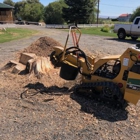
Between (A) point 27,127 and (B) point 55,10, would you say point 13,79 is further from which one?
(B) point 55,10

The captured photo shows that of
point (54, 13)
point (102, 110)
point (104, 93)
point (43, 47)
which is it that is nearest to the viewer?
point (102, 110)

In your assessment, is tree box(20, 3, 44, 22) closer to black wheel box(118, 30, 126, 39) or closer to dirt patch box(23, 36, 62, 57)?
black wheel box(118, 30, 126, 39)

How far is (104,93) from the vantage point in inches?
205

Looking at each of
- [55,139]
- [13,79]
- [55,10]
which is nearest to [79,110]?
[55,139]

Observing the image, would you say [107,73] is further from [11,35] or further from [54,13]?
[54,13]

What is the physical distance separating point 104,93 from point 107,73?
0.52 meters

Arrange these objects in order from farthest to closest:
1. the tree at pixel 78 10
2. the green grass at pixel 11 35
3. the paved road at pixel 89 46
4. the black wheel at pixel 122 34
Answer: the tree at pixel 78 10 → the black wheel at pixel 122 34 → the green grass at pixel 11 35 → the paved road at pixel 89 46

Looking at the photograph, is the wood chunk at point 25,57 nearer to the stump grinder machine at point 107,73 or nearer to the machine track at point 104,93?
the stump grinder machine at point 107,73

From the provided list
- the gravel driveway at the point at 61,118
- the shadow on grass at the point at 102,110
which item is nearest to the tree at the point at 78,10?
the gravel driveway at the point at 61,118

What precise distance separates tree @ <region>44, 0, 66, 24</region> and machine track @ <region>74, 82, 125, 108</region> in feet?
163

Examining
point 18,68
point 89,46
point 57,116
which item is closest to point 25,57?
point 18,68

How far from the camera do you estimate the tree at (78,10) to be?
132 ft

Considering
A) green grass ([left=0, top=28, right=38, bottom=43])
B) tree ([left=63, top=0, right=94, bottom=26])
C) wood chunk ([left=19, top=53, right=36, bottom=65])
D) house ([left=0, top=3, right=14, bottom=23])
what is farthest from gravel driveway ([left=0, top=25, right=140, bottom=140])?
house ([left=0, top=3, right=14, bottom=23])

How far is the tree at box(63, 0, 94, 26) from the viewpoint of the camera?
132ft
